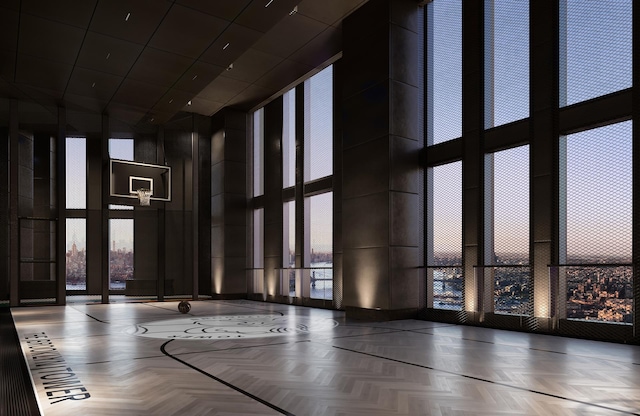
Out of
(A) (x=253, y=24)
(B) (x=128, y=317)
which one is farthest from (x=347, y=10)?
(B) (x=128, y=317)

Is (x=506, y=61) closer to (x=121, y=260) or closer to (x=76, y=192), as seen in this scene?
(x=121, y=260)

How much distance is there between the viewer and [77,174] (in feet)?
59.7

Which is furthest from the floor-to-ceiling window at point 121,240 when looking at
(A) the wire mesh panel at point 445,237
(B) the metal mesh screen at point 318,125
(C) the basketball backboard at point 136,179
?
(A) the wire mesh panel at point 445,237

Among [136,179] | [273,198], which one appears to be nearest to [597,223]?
[273,198]

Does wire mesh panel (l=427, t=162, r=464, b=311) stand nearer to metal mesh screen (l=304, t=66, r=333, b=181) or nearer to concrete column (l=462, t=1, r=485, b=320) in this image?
concrete column (l=462, t=1, r=485, b=320)

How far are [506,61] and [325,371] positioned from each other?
6542mm

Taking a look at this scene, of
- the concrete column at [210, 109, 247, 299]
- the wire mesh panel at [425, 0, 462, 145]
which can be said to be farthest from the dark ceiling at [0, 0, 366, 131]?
the wire mesh panel at [425, 0, 462, 145]

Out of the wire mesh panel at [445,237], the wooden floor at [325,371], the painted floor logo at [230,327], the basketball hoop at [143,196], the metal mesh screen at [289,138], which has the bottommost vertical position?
the painted floor logo at [230,327]

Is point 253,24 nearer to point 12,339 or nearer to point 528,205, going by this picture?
point 528,205

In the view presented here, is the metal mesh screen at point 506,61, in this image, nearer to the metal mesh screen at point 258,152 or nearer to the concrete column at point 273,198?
the concrete column at point 273,198

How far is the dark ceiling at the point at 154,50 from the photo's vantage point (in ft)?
27.2

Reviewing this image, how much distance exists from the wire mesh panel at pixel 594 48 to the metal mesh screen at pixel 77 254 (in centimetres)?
1595

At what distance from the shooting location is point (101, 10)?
26.9 feet

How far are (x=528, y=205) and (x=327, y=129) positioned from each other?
5.99 m
